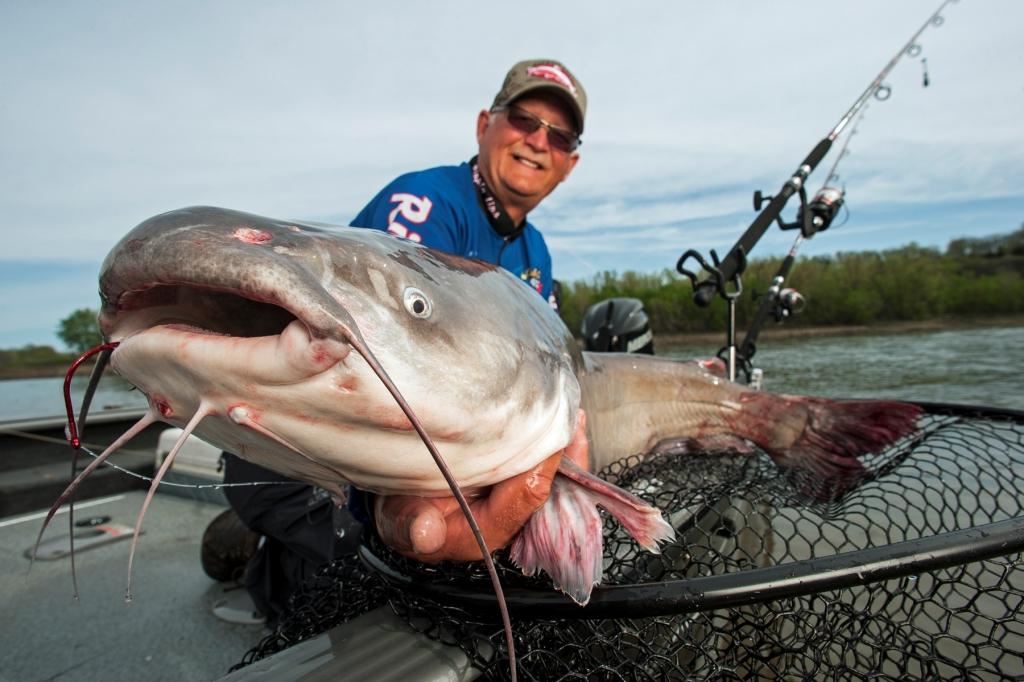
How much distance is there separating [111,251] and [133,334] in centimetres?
11

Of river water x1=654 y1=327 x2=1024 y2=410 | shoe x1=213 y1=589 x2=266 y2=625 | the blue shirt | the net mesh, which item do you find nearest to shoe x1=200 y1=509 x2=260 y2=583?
shoe x1=213 y1=589 x2=266 y2=625

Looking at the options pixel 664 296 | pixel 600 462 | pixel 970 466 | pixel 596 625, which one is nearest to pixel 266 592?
pixel 600 462

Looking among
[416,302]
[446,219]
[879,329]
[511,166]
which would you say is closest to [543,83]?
[511,166]

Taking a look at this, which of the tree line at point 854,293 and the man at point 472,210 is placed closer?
the man at point 472,210

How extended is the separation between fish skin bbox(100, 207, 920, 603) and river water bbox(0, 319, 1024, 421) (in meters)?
3.08

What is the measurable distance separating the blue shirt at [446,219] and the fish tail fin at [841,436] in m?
1.11

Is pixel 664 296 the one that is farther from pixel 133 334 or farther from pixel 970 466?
pixel 133 334

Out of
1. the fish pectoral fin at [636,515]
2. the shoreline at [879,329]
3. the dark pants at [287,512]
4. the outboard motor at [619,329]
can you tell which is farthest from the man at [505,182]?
the shoreline at [879,329]

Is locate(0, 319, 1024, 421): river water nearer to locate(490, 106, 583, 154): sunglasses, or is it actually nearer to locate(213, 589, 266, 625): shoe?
locate(213, 589, 266, 625): shoe

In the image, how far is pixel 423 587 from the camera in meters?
1.06

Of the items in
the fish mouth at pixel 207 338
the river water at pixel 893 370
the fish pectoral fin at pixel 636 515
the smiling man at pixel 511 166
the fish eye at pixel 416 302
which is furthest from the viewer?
the river water at pixel 893 370

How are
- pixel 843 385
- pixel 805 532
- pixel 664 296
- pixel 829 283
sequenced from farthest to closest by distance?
pixel 829 283 → pixel 664 296 → pixel 843 385 → pixel 805 532

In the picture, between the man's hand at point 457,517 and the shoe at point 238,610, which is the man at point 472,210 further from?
the man's hand at point 457,517

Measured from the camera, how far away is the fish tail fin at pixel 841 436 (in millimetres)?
1906
